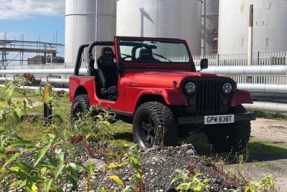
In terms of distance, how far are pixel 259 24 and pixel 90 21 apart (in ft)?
46.0

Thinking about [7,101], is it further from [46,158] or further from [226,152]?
[226,152]

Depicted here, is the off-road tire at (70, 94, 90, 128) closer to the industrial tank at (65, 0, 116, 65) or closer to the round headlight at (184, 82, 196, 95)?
the round headlight at (184, 82, 196, 95)

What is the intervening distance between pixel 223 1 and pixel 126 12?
5912 millimetres

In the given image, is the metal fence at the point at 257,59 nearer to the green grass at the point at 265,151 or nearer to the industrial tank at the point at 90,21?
the green grass at the point at 265,151

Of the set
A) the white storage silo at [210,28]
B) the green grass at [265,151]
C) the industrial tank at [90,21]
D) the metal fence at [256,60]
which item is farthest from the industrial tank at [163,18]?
the green grass at [265,151]

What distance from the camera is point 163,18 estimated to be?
2605cm

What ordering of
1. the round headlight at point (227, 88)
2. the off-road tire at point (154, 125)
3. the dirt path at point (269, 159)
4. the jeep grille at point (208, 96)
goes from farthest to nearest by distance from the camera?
the round headlight at point (227, 88) < the jeep grille at point (208, 96) < the off-road tire at point (154, 125) < the dirt path at point (269, 159)

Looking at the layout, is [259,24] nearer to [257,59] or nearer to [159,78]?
[257,59]

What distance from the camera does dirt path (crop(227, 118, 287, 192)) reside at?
5.54 meters

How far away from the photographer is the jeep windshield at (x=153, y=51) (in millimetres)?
8000

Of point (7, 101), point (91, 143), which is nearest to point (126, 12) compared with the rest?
point (91, 143)

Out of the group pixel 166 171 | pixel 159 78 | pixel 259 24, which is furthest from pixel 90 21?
pixel 166 171

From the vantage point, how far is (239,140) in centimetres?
710

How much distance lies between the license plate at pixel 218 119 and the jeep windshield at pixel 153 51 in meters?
1.81
